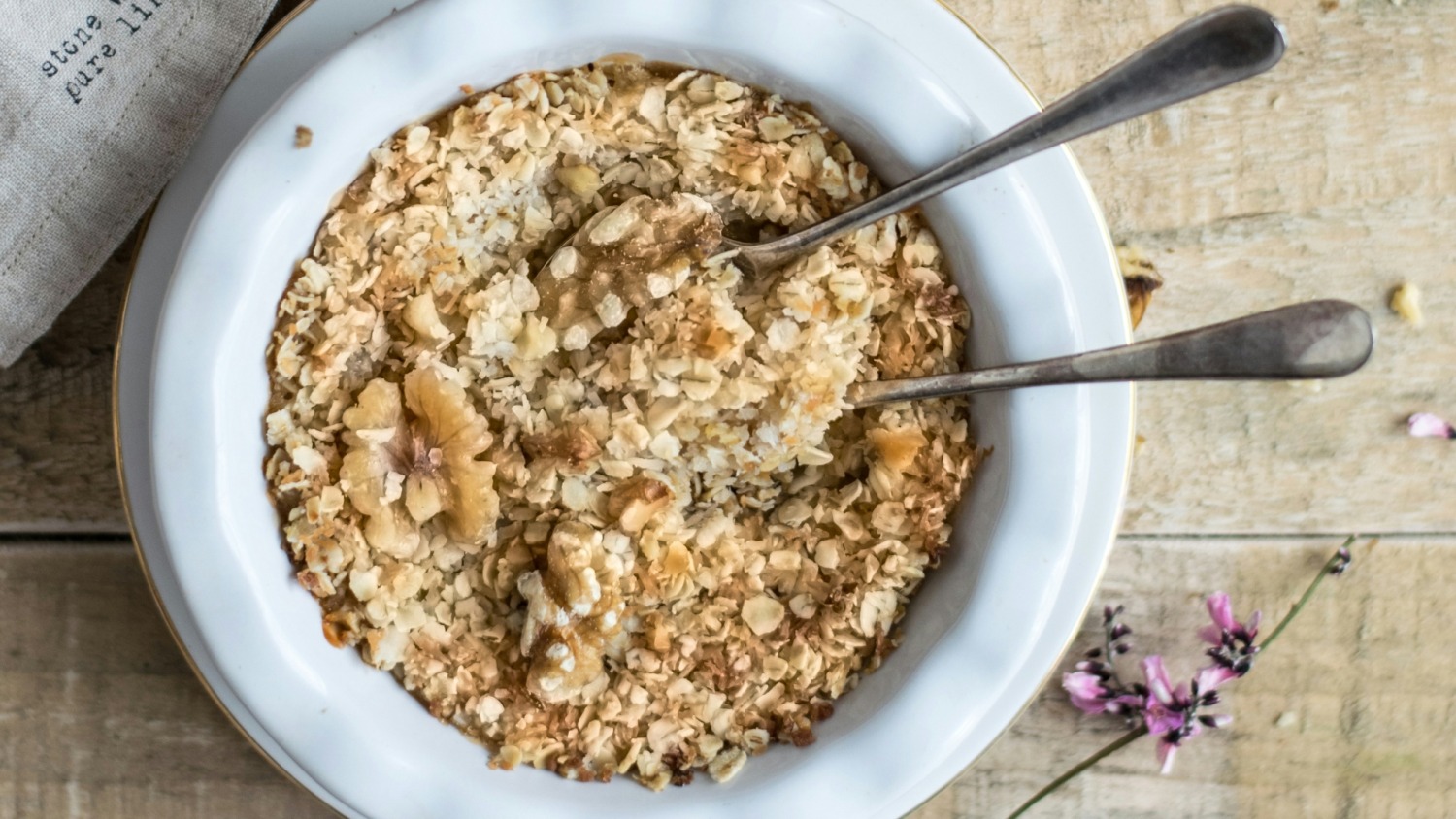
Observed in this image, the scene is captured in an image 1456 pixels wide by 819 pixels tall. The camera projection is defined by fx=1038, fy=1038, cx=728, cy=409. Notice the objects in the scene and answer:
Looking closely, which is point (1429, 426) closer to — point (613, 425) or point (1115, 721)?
point (1115, 721)

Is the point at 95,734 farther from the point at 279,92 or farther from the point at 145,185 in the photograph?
the point at 279,92

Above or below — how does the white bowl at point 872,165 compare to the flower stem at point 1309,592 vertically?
above

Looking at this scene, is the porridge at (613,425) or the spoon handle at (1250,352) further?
the porridge at (613,425)

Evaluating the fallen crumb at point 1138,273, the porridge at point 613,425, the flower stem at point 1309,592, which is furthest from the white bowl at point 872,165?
the flower stem at point 1309,592

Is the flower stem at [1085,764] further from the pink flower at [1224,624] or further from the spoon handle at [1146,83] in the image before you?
the spoon handle at [1146,83]

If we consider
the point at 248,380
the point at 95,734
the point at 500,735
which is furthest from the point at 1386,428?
the point at 95,734
